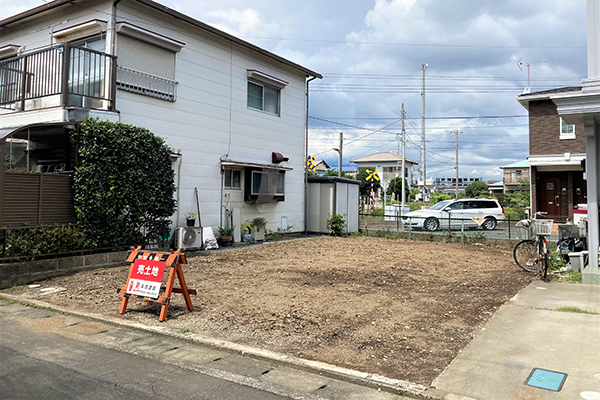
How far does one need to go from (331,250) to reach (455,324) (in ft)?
24.1

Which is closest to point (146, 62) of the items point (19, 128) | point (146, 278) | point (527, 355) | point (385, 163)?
point (19, 128)

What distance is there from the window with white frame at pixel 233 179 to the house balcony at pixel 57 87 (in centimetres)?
431

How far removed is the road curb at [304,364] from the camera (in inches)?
142

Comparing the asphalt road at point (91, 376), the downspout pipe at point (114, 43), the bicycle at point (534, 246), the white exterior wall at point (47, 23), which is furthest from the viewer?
the white exterior wall at point (47, 23)

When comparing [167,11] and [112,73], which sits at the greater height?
[167,11]

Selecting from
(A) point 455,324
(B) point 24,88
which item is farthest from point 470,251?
(B) point 24,88

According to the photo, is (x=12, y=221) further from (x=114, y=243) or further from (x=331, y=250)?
(x=331, y=250)

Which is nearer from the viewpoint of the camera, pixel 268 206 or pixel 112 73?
pixel 112 73

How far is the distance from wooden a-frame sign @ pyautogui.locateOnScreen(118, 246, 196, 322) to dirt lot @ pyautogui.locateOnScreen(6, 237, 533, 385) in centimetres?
24

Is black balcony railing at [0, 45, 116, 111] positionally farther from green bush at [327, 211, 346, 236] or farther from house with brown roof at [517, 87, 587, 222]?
house with brown roof at [517, 87, 587, 222]

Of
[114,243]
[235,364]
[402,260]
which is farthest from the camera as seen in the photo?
[402,260]

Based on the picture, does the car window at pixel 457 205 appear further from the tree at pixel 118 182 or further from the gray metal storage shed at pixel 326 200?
the tree at pixel 118 182

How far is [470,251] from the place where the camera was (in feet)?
42.3

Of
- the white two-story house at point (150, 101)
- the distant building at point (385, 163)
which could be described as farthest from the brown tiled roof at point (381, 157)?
the white two-story house at point (150, 101)
